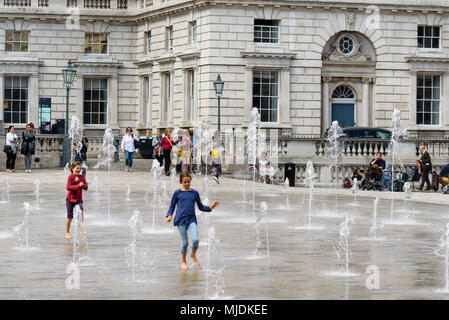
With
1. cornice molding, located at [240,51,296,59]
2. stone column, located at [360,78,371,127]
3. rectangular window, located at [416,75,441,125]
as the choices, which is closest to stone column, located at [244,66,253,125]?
cornice molding, located at [240,51,296,59]

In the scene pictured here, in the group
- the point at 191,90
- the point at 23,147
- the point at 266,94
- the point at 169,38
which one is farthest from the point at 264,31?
the point at 23,147

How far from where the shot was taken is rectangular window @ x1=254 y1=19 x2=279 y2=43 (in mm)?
49938

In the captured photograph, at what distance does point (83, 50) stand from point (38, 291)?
43381 mm

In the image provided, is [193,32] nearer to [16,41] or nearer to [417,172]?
[16,41]

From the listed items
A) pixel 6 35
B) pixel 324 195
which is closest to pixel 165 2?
pixel 6 35

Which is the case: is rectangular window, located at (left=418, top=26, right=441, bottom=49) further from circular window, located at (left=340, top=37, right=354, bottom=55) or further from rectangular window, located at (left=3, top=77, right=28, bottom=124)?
rectangular window, located at (left=3, top=77, right=28, bottom=124)

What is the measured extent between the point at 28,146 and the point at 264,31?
13.7 metres

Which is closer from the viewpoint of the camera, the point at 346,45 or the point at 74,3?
the point at 346,45

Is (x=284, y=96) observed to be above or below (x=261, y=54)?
below

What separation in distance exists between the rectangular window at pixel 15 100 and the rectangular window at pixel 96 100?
300 centimetres

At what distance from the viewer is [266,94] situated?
50031 mm

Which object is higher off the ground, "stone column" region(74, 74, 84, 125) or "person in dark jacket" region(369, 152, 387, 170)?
"stone column" region(74, 74, 84, 125)

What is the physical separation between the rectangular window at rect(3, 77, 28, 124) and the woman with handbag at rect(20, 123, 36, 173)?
1464cm
